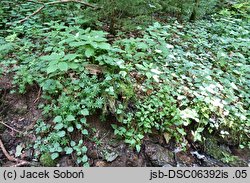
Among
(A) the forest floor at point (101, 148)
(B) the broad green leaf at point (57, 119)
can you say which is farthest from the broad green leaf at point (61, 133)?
(A) the forest floor at point (101, 148)

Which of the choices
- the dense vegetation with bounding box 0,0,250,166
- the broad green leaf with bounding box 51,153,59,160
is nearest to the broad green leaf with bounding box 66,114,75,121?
the dense vegetation with bounding box 0,0,250,166

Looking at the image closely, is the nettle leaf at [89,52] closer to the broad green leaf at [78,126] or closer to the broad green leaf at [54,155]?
the broad green leaf at [78,126]

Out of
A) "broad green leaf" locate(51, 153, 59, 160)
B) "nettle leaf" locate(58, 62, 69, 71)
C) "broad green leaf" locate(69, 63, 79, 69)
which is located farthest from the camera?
"broad green leaf" locate(69, 63, 79, 69)

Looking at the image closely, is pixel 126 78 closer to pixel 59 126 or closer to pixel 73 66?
pixel 73 66

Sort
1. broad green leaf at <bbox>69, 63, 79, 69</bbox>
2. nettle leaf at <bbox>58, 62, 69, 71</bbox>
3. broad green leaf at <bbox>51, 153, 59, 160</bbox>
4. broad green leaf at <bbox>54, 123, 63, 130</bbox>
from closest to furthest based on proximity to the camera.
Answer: broad green leaf at <bbox>51, 153, 59, 160</bbox>, broad green leaf at <bbox>54, 123, 63, 130</bbox>, nettle leaf at <bbox>58, 62, 69, 71</bbox>, broad green leaf at <bbox>69, 63, 79, 69</bbox>

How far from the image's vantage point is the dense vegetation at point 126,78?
3.11 m

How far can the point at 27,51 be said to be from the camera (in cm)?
404

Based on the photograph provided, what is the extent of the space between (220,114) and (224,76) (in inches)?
33.9

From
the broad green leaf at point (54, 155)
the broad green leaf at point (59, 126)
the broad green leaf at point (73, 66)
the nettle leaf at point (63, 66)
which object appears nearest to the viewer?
the broad green leaf at point (54, 155)

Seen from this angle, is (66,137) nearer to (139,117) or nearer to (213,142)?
(139,117)

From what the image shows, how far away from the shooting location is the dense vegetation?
3105 mm

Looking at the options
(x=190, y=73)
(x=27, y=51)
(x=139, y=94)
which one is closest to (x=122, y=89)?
(x=139, y=94)

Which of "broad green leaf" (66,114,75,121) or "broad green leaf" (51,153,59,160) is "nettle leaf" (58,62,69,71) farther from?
"broad green leaf" (51,153,59,160)

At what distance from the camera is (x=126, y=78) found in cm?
346
